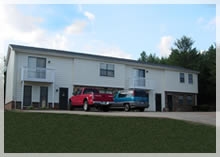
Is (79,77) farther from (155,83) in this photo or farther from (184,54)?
(184,54)

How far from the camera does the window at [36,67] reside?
81.2 feet

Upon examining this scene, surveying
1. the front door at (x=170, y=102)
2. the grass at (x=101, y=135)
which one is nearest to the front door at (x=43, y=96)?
the grass at (x=101, y=135)

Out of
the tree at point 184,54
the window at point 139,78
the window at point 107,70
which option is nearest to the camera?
the window at point 107,70

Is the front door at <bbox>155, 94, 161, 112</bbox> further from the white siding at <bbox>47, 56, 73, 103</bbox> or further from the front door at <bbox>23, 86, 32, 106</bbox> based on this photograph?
the front door at <bbox>23, 86, 32, 106</bbox>

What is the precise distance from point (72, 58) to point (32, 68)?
3.99m

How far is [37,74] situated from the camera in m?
24.9

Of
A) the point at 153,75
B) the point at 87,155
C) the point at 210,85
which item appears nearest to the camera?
the point at 87,155

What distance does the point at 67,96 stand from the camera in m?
26.9

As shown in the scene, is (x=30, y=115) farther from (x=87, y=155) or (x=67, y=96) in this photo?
(x=67, y=96)

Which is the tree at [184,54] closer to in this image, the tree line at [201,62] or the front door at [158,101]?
the tree line at [201,62]

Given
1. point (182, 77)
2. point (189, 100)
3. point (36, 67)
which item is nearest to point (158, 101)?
point (182, 77)

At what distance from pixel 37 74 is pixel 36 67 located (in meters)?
0.88

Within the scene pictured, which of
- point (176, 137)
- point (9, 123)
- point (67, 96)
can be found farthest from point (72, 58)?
point (176, 137)

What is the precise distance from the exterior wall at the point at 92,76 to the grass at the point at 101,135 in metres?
14.5
